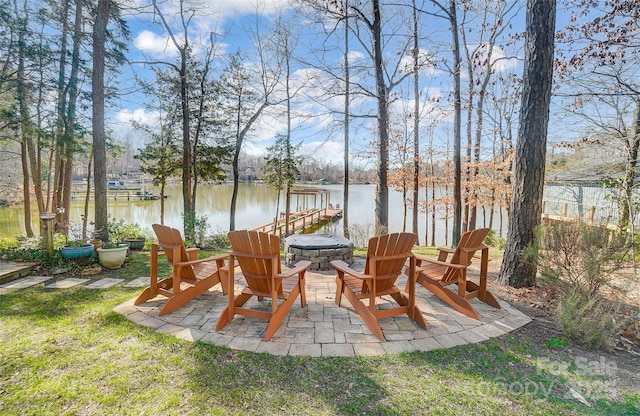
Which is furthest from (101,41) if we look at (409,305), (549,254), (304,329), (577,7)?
(577,7)

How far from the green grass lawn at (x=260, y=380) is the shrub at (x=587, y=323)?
0.43m

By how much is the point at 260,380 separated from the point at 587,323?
9.37ft

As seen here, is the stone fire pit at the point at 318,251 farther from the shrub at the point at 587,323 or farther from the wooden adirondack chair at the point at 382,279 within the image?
the shrub at the point at 587,323

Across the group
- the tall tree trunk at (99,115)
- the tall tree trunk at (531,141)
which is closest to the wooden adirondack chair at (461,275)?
the tall tree trunk at (531,141)

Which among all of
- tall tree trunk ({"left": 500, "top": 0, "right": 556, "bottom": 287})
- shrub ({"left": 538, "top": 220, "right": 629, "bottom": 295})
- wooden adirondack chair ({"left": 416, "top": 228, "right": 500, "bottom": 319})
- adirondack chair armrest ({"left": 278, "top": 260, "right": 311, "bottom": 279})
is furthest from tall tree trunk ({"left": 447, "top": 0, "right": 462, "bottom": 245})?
adirondack chair armrest ({"left": 278, "top": 260, "right": 311, "bottom": 279})

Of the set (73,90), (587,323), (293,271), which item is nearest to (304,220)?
(73,90)

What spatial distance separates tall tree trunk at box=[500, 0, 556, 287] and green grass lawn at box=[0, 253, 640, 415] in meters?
1.73

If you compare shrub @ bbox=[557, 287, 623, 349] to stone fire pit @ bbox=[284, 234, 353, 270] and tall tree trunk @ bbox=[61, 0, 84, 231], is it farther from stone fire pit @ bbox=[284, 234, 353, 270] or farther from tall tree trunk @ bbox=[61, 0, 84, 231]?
tall tree trunk @ bbox=[61, 0, 84, 231]

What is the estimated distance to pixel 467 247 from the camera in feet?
10.5

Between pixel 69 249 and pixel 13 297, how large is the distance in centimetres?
131

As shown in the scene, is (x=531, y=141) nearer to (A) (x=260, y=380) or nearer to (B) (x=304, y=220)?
(A) (x=260, y=380)

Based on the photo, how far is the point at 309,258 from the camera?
4.91 metres

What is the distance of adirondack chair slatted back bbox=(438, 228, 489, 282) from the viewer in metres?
3.15

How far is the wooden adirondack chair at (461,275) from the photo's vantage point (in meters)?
3.11
